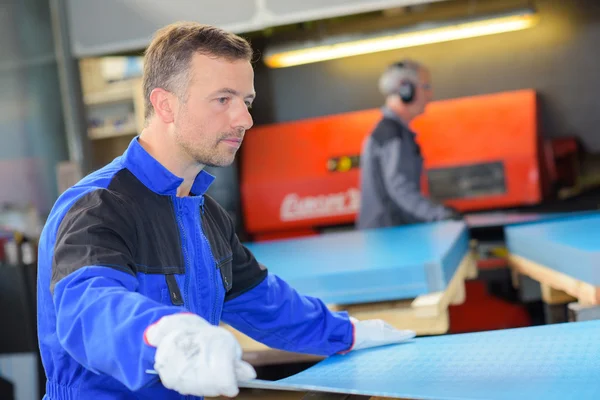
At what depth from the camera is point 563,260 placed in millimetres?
2346

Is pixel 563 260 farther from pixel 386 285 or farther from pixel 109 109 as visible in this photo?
pixel 109 109

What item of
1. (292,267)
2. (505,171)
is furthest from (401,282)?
(505,171)

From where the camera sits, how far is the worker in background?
12.5 ft

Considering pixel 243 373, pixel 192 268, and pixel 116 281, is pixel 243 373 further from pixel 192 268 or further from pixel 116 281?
pixel 192 268

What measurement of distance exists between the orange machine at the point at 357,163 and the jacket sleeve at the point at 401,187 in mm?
677

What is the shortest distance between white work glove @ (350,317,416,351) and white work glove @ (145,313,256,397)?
0.77 metres

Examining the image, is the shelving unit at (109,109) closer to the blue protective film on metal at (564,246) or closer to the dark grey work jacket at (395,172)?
the dark grey work jacket at (395,172)

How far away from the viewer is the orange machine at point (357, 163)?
4441 millimetres

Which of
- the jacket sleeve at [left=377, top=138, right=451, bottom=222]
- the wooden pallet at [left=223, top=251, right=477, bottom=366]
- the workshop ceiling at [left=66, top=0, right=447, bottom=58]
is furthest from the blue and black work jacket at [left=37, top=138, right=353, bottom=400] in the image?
the workshop ceiling at [left=66, top=0, right=447, bottom=58]

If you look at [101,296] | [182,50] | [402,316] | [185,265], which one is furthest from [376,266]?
[101,296]

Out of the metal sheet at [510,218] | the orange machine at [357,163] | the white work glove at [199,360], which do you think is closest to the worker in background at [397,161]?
the metal sheet at [510,218]

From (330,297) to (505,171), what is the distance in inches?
93.5

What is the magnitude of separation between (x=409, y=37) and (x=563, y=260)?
2.32 meters

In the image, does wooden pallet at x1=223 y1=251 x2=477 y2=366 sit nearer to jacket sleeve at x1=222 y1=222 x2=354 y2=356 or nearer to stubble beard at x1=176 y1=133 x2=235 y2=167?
jacket sleeve at x1=222 y1=222 x2=354 y2=356
